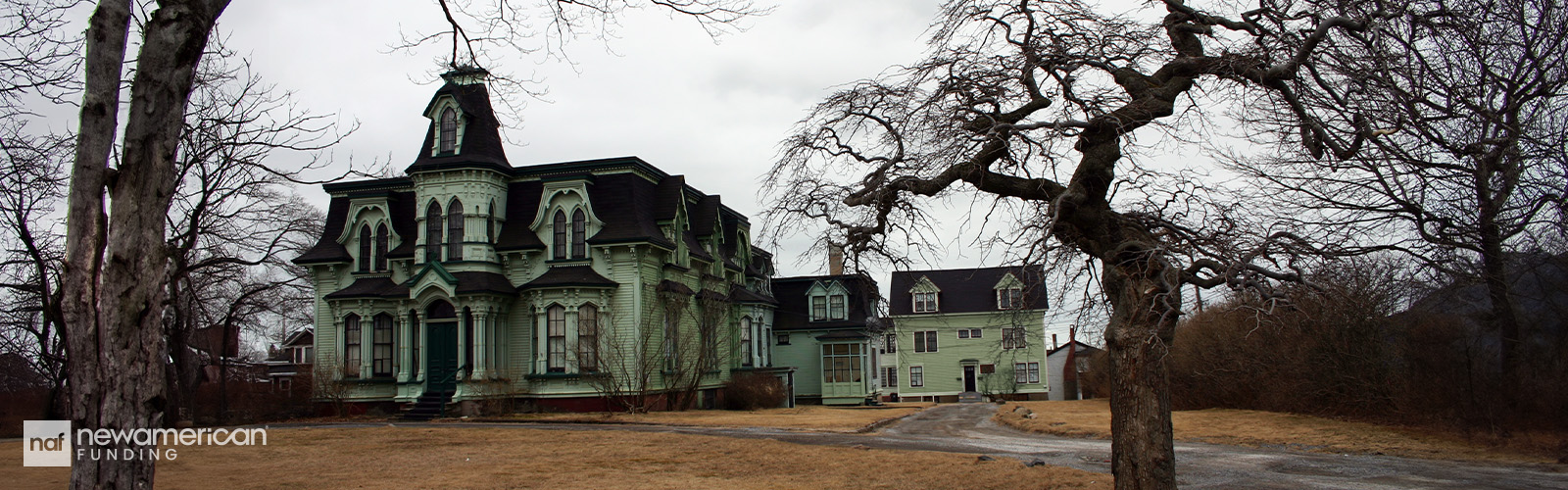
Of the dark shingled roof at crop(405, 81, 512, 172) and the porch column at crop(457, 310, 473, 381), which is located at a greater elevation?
the dark shingled roof at crop(405, 81, 512, 172)

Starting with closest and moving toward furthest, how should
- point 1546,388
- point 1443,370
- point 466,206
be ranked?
point 1546,388
point 1443,370
point 466,206

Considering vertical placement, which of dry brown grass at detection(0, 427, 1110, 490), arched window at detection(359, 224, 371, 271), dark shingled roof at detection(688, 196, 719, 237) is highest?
dark shingled roof at detection(688, 196, 719, 237)

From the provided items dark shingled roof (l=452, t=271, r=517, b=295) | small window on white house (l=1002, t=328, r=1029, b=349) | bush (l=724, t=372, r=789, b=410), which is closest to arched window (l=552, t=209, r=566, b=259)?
dark shingled roof (l=452, t=271, r=517, b=295)

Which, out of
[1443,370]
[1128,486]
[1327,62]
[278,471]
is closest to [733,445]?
[278,471]

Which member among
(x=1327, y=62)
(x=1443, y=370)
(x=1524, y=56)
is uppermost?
(x=1524, y=56)

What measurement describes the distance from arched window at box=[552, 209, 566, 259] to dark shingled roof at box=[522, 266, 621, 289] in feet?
1.55

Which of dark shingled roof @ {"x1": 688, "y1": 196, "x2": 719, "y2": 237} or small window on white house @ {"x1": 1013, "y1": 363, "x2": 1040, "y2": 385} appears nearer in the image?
dark shingled roof @ {"x1": 688, "y1": 196, "x2": 719, "y2": 237}

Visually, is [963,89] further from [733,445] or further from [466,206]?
[466,206]

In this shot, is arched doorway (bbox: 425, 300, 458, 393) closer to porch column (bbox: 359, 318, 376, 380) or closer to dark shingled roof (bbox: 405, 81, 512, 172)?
porch column (bbox: 359, 318, 376, 380)

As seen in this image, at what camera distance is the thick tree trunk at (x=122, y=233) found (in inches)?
255

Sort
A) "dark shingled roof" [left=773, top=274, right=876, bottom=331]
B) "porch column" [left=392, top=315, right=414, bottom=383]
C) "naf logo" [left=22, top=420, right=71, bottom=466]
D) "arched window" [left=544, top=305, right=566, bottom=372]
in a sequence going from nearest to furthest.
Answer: "naf logo" [left=22, top=420, right=71, bottom=466]
"arched window" [left=544, top=305, right=566, bottom=372]
"porch column" [left=392, top=315, right=414, bottom=383]
"dark shingled roof" [left=773, top=274, right=876, bottom=331]

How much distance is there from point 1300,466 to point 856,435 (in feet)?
27.1

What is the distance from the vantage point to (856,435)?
1959 centimetres

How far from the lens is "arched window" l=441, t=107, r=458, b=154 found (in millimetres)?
29844
